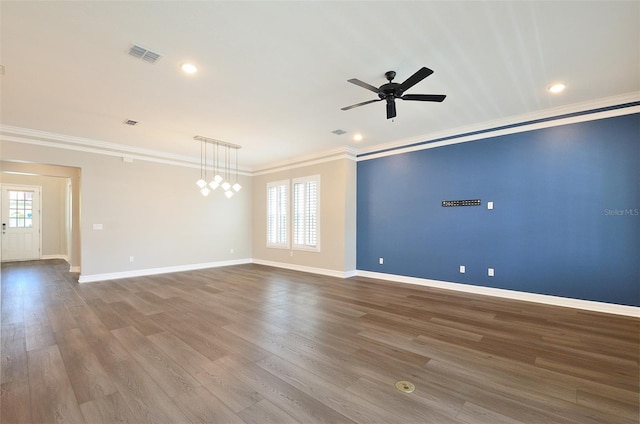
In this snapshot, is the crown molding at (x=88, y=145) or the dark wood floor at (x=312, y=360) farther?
the crown molding at (x=88, y=145)

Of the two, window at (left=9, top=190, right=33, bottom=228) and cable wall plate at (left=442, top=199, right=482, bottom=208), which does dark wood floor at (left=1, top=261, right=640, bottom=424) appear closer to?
cable wall plate at (left=442, top=199, right=482, bottom=208)

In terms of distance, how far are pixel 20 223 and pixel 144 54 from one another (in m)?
10.3

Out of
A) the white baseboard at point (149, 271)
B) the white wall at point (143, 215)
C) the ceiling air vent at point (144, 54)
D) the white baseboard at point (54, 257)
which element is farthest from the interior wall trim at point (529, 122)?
the white baseboard at point (54, 257)

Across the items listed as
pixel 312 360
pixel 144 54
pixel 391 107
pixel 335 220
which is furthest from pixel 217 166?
pixel 312 360

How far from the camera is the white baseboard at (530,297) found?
388cm

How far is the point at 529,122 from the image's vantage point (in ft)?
15.1

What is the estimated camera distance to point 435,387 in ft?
7.12

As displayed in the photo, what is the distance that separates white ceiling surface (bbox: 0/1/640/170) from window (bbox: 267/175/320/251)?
2605mm

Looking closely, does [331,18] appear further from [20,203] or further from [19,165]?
[20,203]

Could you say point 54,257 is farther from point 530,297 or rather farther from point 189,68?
point 530,297

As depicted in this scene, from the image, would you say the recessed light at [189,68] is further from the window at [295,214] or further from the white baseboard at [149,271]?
the white baseboard at [149,271]

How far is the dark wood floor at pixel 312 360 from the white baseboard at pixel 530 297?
8.7 inches

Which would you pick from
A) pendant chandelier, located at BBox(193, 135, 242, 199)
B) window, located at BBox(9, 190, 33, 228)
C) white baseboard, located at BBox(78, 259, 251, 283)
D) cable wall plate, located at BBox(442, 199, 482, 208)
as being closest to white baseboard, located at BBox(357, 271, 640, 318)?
cable wall plate, located at BBox(442, 199, 482, 208)

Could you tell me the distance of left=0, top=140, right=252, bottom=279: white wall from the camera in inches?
234
